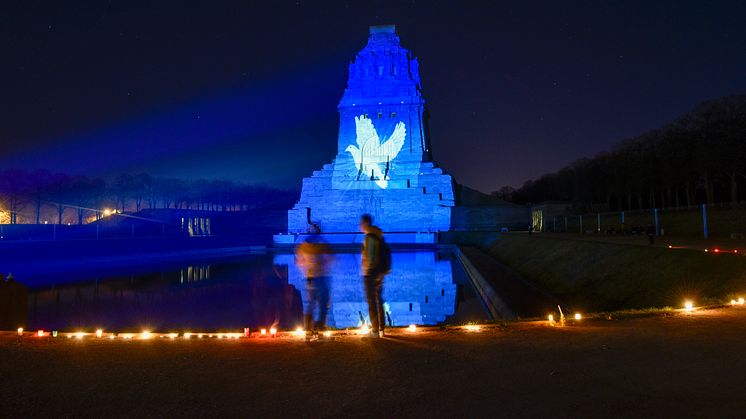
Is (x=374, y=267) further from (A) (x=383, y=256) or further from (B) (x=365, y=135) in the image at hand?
(B) (x=365, y=135)

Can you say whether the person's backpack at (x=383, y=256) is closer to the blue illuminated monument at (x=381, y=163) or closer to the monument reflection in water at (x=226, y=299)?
the monument reflection in water at (x=226, y=299)

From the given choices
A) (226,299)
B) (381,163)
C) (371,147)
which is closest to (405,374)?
(226,299)

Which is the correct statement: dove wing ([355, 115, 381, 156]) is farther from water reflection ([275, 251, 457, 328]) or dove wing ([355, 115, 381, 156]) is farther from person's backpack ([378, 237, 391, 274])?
person's backpack ([378, 237, 391, 274])

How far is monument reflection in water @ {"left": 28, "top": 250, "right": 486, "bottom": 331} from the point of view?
38.4 ft

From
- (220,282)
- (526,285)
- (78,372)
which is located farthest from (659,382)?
(220,282)

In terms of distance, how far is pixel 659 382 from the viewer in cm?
425

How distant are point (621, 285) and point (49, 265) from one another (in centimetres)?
2548

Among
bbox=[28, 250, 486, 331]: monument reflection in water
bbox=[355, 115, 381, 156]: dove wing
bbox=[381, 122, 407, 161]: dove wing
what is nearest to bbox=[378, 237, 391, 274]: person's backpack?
bbox=[28, 250, 486, 331]: monument reflection in water

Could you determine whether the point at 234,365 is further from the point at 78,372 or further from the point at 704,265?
the point at 704,265

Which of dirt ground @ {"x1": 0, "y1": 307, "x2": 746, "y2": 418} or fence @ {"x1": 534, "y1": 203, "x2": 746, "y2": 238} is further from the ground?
fence @ {"x1": 534, "y1": 203, "x2": 746, "y2": 238}

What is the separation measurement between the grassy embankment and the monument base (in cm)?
2579

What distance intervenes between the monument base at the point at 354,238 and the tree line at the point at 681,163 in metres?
19.1

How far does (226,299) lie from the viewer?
15.3 m

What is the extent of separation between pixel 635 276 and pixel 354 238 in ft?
114
